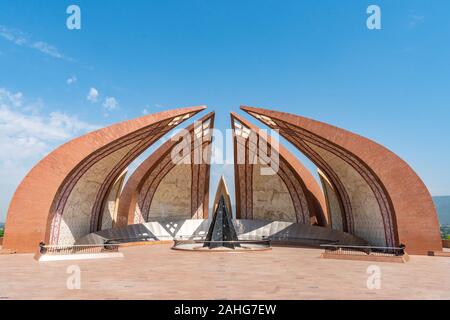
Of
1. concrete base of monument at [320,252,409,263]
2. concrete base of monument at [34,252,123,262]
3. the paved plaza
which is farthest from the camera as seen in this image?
concrete base of monument at [34,252,123,262]

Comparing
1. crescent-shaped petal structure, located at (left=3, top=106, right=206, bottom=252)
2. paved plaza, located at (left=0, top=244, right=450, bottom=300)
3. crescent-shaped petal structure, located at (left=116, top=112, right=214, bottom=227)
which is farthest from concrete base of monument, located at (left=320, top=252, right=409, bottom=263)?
crescent-shaped petal structure, located at (left=116, top=112, right=214, bottom=227)

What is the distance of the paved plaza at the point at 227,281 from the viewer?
4.86m

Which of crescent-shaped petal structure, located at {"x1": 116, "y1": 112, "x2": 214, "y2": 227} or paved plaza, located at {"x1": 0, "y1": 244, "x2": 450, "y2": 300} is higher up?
crescent-shaped petal structure, located at {"x1": 116, "y1": 112, "x2": 214, "y2": 227}

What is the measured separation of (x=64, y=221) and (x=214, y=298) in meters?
10.5

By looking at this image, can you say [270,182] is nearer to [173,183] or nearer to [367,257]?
[173,183]

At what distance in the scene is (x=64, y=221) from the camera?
13023 millimetres

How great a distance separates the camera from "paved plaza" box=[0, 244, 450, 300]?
15.9ft

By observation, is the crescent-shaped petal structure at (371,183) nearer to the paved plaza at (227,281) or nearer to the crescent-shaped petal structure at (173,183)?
the paved plaza at (227,281)

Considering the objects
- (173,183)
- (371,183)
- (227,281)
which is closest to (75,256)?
(227,281)

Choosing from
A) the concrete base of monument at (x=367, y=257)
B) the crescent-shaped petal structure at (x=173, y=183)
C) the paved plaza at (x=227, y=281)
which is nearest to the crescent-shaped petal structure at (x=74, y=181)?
the crescent-shaped petal structure at (x=173, y=183)

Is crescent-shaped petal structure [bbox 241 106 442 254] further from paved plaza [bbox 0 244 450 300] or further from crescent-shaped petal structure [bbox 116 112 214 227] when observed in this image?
crescent-shaped petal structure [bbox 116 112 214 227]

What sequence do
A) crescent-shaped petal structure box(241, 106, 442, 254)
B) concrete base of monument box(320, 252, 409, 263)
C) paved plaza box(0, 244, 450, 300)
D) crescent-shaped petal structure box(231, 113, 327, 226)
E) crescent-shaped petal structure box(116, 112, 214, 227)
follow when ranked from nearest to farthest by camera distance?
paved plaza box(0, 244, 450, 300) → concrete base of monument box(320, 252, 409, 263) → crescent-shaped petal structure box(241, 106, 442, 254) → crescent-shaped petal structure box(231, 113, 327, 226) → crescent-shaped petal structure box(116, 112, 214, 227)
